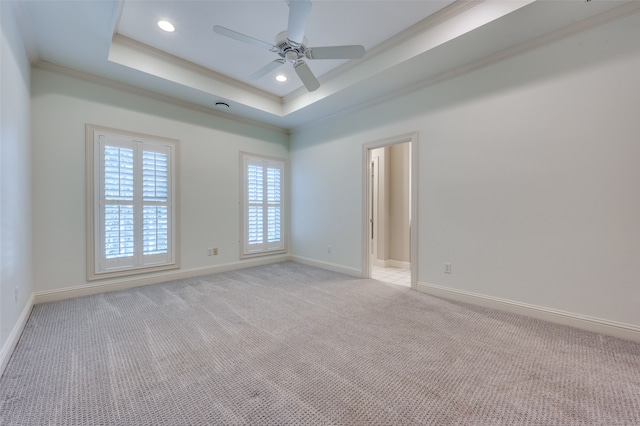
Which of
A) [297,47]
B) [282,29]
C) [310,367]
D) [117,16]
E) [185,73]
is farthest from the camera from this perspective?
[185,73]

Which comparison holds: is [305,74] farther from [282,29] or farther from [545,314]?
[545,314]

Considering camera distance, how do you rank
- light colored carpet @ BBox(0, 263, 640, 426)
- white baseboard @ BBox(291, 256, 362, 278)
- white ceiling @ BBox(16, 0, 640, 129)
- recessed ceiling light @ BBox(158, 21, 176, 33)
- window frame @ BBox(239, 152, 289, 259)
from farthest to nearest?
window frame @ BBox(239, 152, 289, 259)
white baseboard @ BBox(291, 256, 362, 278)
recessed ceiling light @ BBox(158, 21, 176, 33)
white ceiling @ BBox(16, 0, 640, 129)
light colored carpet @ BBox(0, 263, 640, 426)

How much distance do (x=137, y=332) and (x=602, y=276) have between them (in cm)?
420

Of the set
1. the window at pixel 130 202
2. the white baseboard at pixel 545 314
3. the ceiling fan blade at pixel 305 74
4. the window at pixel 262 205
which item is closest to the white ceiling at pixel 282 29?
the ceiling fan blade at pixel 305 74

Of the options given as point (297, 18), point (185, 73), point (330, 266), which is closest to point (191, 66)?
point (185, 73)

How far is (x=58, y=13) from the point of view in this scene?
7.53 feet

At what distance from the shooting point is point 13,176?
221cm

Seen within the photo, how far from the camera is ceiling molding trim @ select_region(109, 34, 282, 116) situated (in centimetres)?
308

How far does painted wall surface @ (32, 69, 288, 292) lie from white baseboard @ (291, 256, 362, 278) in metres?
1.27

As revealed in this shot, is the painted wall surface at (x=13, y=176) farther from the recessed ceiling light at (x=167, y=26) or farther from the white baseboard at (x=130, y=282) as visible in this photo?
the recessed ceiling light at (x=167, y=26)

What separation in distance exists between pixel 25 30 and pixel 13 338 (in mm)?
2759

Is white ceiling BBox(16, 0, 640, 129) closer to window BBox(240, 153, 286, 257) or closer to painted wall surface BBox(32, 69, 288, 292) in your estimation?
painted wall surface BBox(32, 69, 288, 292)

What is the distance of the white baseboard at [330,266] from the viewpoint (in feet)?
14.2

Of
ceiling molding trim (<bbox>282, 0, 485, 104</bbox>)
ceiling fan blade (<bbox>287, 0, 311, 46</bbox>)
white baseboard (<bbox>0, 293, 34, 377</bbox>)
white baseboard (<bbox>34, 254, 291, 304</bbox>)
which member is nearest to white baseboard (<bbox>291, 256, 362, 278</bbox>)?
white baseboard (<bbox>34, 254, 291, 304</bbox>)
